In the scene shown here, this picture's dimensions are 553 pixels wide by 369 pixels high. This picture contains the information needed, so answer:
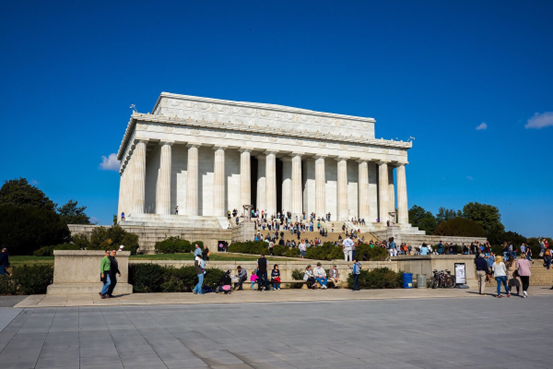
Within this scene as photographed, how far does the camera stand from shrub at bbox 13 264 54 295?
19.7 metres

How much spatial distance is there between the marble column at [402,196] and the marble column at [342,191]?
7719 mm

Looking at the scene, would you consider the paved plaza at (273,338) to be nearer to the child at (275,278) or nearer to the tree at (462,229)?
the child at (275,278)

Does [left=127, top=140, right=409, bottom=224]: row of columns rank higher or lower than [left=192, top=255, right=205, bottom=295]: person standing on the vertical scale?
higher

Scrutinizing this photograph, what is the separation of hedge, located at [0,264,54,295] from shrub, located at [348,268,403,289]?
13891mm

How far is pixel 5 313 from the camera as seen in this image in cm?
1356

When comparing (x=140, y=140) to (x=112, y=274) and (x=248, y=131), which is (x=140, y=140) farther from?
(x=112, y=274)

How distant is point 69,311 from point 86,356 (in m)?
6.82

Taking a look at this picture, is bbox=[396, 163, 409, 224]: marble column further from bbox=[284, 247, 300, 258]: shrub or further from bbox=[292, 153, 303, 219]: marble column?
bbox=[284, 247, 300, 258]: shrub

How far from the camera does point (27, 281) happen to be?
19.6 metres

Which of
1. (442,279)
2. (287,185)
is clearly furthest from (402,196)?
(442,279)

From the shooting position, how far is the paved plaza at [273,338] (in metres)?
8.20

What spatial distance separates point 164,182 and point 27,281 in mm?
38540

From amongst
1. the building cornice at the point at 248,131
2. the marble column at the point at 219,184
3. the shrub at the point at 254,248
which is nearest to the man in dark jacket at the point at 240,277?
the shrub at the point at 254,248

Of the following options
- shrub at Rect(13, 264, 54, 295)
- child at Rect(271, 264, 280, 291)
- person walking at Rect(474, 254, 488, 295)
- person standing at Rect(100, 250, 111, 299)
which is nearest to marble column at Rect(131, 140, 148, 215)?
child at Rect(271, 264, 280, 291)
